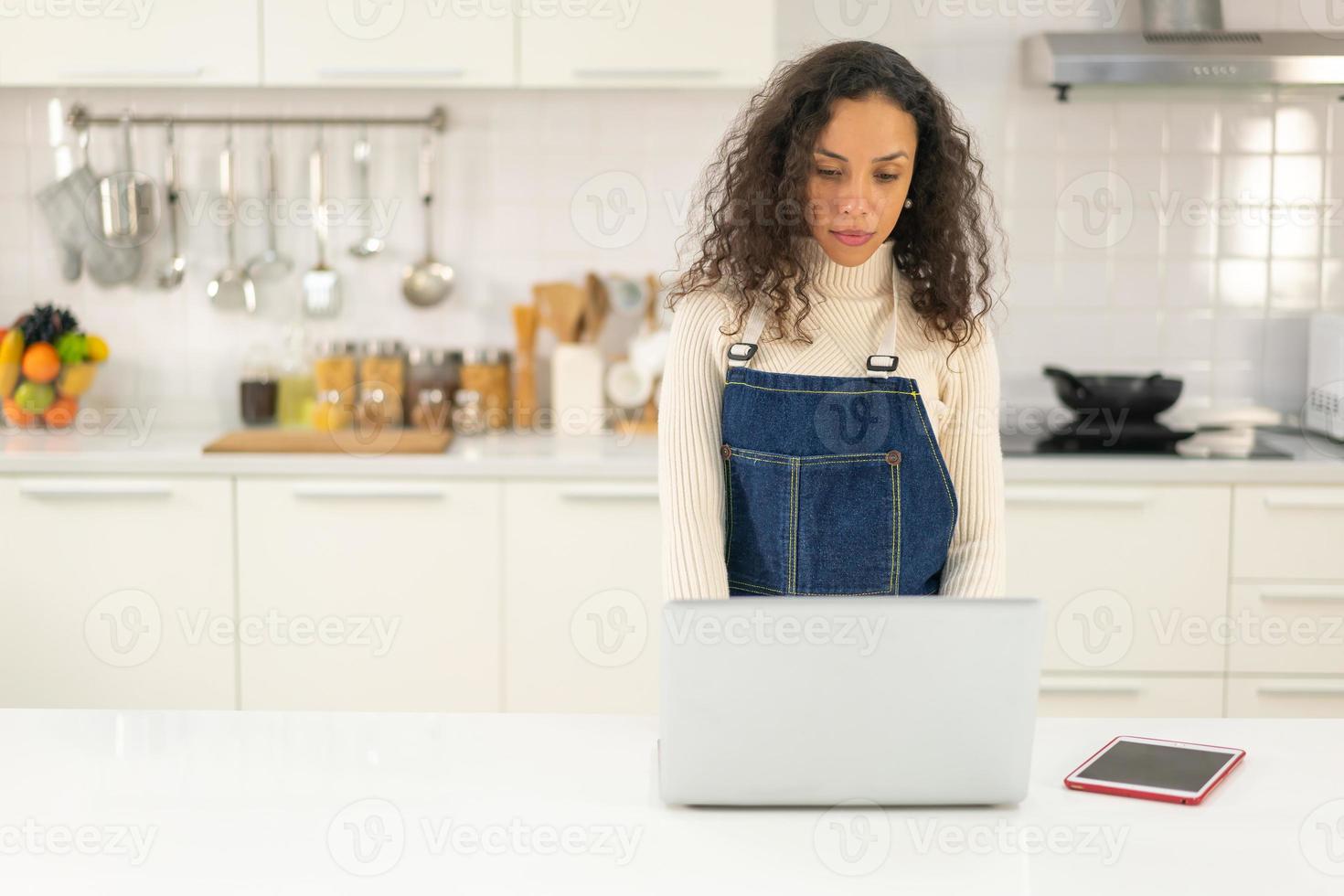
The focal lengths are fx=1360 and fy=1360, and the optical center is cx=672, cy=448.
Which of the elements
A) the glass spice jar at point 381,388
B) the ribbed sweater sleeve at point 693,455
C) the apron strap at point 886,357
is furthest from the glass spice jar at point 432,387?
the apron strap at point 886,357

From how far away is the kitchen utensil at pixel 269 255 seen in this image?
3.23 m

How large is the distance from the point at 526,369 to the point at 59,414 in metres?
1.07

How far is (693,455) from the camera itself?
1.55 meters

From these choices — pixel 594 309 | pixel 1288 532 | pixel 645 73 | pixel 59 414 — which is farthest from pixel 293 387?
pixel 1288 532

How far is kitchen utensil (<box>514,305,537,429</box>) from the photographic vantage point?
319cm

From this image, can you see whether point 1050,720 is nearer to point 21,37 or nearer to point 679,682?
point 679,682

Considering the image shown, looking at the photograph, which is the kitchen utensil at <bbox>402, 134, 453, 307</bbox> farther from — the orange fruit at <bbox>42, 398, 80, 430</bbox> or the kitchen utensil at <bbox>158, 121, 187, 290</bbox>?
the orange fruit at <bbox>42, 398, 80, 430</bbox>

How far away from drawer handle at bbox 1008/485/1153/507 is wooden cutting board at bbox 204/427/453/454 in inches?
47.1

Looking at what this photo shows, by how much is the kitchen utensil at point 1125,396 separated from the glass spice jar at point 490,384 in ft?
4.10

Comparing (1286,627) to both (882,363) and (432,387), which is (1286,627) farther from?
(432,387)

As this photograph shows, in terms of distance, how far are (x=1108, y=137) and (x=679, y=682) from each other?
8.20 feet

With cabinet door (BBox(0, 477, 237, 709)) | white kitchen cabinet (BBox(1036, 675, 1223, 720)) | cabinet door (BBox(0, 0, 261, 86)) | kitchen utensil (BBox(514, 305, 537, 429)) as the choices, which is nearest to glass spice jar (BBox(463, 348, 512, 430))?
kitchen utensil (BBox(514, 305, 537, 429))

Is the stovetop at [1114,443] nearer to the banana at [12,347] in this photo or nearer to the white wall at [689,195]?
the white wall at [689,195]

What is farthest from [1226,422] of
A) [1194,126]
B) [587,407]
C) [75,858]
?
[75,858]
